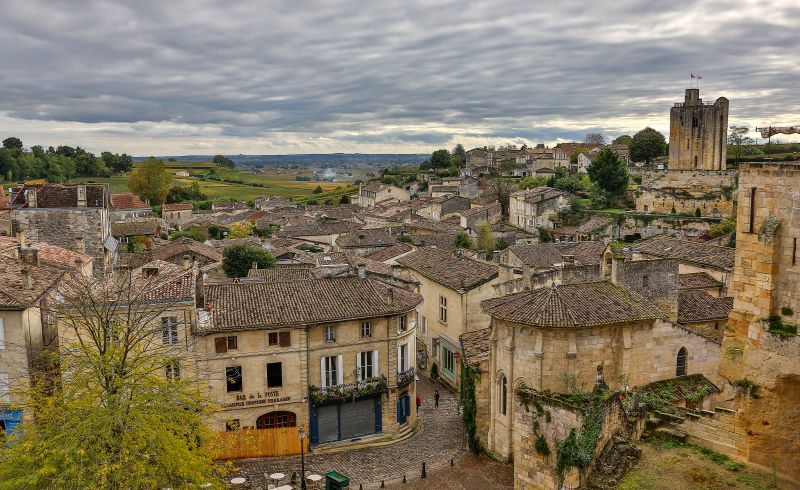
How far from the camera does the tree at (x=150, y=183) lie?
134500 mm

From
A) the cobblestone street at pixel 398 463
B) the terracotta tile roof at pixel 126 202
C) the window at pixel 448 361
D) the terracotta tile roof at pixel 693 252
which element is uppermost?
the terracotta tile roof at pixel 126 202

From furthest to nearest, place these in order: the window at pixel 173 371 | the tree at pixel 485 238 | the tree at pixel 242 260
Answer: the tree at pixel 485 238 < the tree at pixel 242 260 < the window at pixel 173 371

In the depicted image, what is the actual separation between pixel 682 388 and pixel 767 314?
1311 cm

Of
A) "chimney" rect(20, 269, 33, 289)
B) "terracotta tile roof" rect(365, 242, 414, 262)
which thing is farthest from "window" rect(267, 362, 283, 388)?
"terracotta tile roof" rect(365, 242, 414, 262)

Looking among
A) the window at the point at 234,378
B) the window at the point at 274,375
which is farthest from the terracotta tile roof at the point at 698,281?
the window at the point at 234,378

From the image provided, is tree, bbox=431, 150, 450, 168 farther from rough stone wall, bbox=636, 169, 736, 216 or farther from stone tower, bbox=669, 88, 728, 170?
rough stone wall, bbox=636, 169, 736, 216

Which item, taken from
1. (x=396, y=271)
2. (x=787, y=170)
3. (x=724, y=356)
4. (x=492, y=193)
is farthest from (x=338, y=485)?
(x=492, y=193)

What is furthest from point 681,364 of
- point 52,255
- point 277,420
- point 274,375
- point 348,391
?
point 52,255

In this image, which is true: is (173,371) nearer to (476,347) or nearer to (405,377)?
(405,377)

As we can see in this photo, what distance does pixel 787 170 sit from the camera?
53.3 feet

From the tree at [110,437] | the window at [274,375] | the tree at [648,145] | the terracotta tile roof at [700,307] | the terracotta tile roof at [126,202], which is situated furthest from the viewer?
the tree at [648,145]

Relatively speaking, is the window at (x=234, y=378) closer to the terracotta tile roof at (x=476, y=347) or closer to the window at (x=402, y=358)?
the window at (x=402, y=358)

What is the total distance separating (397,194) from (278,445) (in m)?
104

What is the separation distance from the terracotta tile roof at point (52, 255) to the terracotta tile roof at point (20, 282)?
Result: 7.32ft
